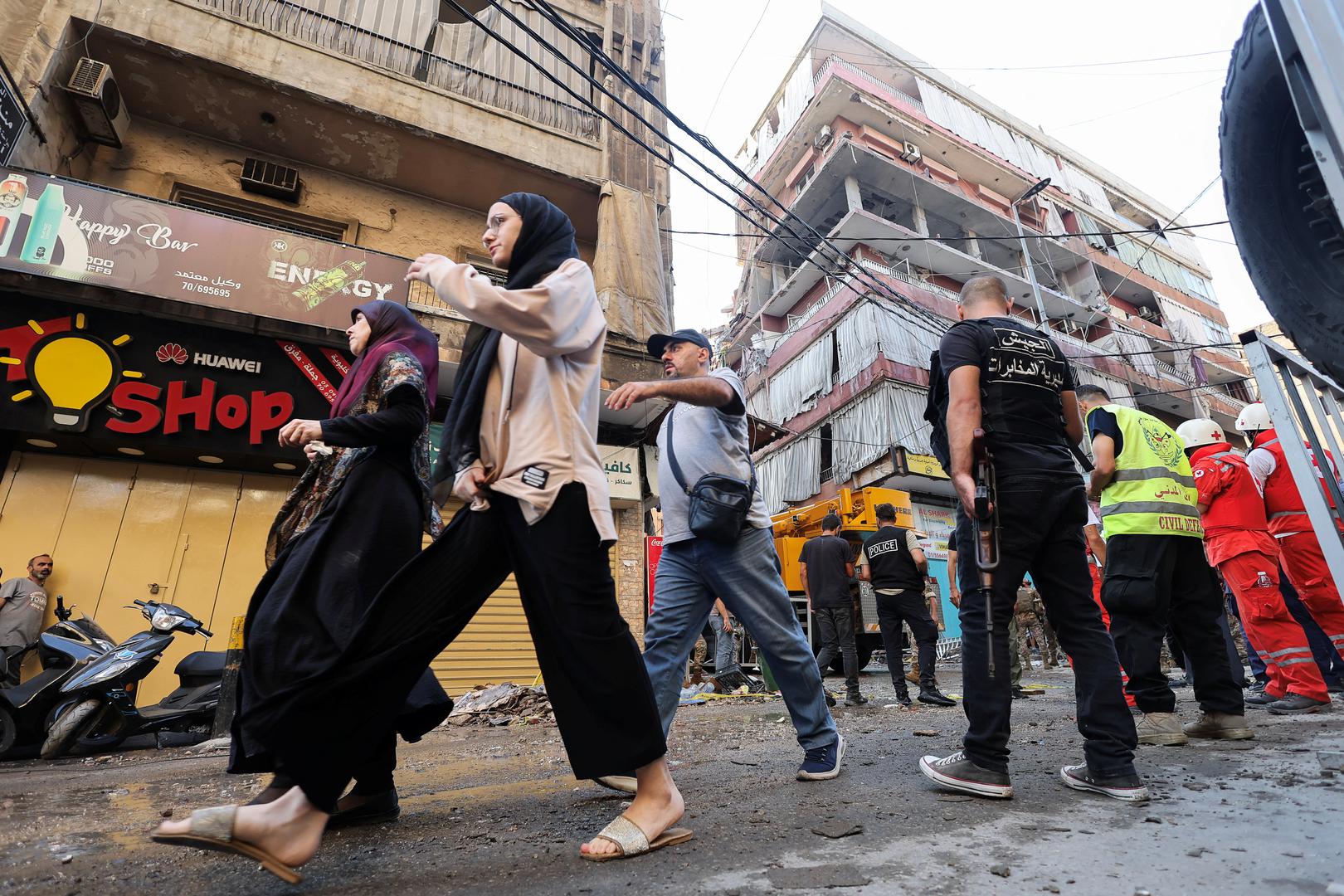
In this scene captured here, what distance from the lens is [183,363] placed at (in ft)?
23.6

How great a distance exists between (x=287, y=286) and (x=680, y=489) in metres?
6.95

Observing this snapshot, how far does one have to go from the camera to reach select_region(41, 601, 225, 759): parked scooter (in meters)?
4.62

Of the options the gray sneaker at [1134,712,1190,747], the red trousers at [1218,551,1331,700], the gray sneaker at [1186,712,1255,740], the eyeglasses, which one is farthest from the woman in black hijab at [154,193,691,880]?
the red trousers at [1218,551,1331,700]

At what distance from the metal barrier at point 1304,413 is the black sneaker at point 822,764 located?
166 cm

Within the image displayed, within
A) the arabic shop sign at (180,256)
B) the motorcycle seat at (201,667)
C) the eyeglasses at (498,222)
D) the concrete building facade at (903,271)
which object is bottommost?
the motorcycle seat at (201,667)

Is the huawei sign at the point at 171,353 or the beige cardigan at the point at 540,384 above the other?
the huawei sign at the point at 171,353

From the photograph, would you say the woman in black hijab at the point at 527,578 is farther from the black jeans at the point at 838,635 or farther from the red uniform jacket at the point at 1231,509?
the black jeans at the point at 838,635

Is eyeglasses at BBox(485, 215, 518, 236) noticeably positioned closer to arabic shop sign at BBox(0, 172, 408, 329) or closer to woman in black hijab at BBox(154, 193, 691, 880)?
woman in black hijab at BBox(154, 193, 691, 880)

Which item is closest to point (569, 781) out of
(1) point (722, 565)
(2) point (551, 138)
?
(1) point (722, 565)

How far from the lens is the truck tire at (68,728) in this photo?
4.52 meters

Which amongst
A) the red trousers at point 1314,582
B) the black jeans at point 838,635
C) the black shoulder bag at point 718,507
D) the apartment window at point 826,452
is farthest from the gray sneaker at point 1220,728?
the apartment window at point 826,452

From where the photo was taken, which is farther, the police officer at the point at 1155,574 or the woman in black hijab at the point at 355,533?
the police officer at the point at 1155,574

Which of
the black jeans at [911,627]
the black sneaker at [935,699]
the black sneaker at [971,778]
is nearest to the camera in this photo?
the black sneaker at [971,778]

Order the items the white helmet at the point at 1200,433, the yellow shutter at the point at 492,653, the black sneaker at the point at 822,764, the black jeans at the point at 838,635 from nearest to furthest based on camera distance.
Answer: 1. the black sneaker at the point at 822,764
2. the white helmet at the point at 1200,433
3. the black jeans at the point at 838,635
4. the yellow shutter at the point at 492,653
